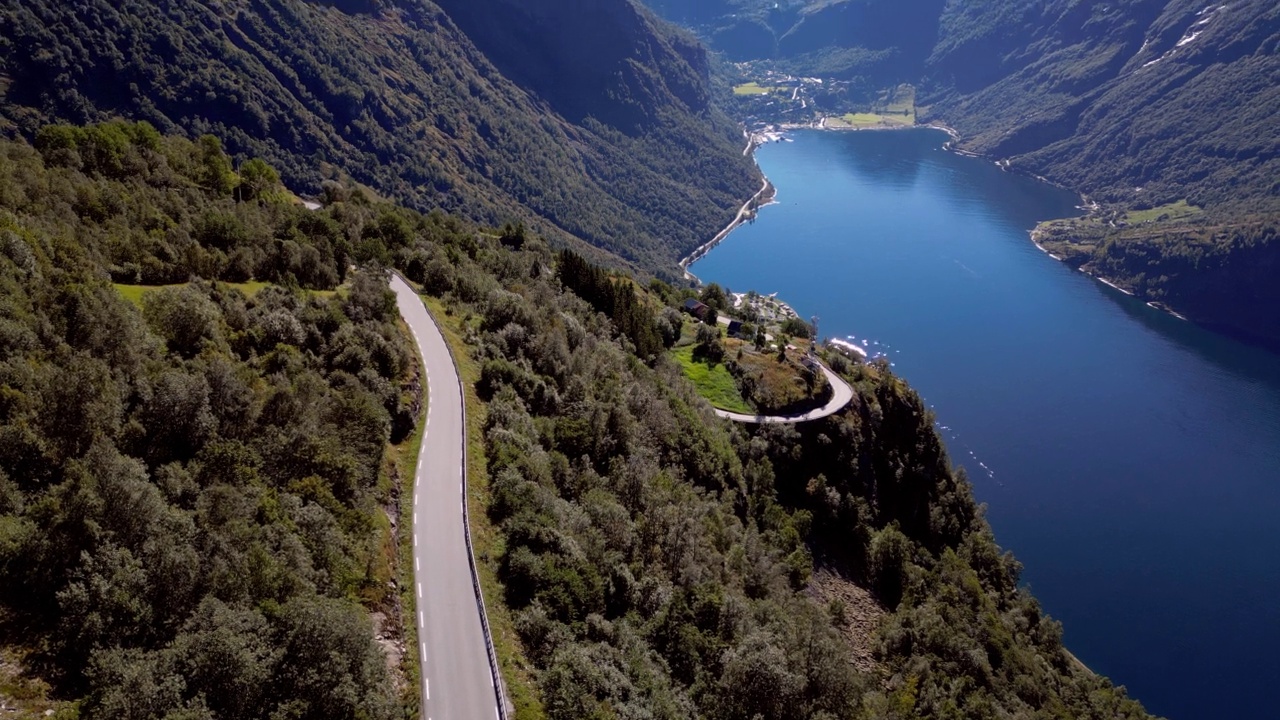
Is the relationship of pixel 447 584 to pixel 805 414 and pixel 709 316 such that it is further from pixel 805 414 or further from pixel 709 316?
pixel 709 316

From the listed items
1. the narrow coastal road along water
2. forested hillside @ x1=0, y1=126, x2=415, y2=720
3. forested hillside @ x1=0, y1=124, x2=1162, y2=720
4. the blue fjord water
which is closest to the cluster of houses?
forested hillside @ x1=0, y1=124, x2=1162, y2=720

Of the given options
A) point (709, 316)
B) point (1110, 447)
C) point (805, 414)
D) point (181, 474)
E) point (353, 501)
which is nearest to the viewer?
point (181, 474)

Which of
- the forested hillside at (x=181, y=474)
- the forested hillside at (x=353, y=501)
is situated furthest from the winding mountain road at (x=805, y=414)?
the forested hillside at (x=181, y=474)

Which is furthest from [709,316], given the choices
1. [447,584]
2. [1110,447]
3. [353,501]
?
[1110,447]

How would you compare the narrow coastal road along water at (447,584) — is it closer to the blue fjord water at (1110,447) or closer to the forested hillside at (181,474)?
the forested hillside at (181,474)

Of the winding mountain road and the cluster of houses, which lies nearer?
the winding mountain road

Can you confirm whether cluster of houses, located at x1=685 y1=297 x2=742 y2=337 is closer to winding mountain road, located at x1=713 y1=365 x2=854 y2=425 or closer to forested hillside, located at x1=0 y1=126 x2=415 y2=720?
winding mountain road, located at x1=713 y1=365 x2=854 y2=425

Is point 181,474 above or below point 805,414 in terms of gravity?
below
